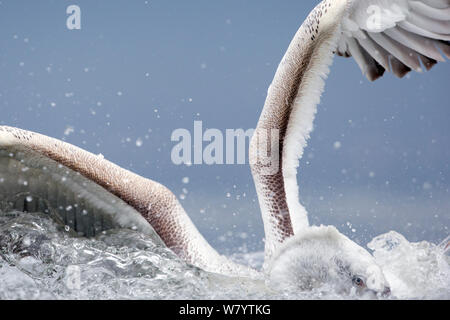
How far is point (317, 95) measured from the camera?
3.71m

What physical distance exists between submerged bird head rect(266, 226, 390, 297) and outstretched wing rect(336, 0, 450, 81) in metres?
1.52

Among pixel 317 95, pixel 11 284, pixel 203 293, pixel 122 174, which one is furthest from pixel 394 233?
pixel 11 284

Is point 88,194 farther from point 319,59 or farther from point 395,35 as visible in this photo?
point 395,35

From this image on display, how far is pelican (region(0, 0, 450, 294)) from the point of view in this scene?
3.48 metres

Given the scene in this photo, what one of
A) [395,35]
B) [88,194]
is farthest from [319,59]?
[88,194]

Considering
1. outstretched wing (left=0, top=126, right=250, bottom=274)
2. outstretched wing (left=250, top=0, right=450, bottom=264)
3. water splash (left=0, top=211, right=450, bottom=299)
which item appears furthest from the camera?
outstretched wing (left=250, top=0, right=450, bottom=264)

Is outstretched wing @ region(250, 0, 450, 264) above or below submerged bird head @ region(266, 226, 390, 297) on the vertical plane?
Answer: above

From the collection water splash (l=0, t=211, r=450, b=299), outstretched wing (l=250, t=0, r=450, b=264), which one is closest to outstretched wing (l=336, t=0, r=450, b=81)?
outstretched wing (l=250, t=0, r=450, b=264)

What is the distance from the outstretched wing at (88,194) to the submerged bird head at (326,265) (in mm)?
706

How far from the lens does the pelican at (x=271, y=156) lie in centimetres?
348

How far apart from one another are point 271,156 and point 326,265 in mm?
1150

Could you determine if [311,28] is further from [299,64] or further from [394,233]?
[394,233]

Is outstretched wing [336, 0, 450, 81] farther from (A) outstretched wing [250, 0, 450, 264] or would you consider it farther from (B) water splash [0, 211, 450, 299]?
(B) water splash [0, 211, 450, 299]

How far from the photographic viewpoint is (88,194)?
360cm
